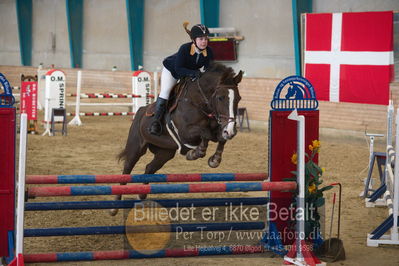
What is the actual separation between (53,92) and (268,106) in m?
4.73

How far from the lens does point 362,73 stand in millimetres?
12359

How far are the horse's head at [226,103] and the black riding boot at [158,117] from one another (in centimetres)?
84

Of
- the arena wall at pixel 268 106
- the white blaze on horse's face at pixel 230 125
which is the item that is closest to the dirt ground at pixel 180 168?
the arena wall at pixel 268 106

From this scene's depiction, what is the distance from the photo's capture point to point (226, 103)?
16.8ft

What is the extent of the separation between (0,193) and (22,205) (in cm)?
36

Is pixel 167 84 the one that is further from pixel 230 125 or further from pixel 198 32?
pixel 230 125

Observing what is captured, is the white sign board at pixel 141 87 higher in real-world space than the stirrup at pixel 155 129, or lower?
higher

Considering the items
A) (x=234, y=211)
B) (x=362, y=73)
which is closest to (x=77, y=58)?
(x=362, y=73)

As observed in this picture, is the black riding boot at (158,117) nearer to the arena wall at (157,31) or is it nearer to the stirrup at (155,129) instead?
the stirrup at (155,129)

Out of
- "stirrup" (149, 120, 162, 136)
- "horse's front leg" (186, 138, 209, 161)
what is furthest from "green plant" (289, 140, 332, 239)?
"stirrup" (149, 120, 162, 136)

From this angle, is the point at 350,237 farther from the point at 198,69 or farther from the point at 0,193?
the point at 0,193

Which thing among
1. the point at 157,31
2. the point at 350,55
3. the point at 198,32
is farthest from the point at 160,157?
the point at 157,31

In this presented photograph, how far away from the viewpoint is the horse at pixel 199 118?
203 inches

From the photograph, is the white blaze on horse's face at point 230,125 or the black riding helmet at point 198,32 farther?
the black riding helmet at point 198,32
